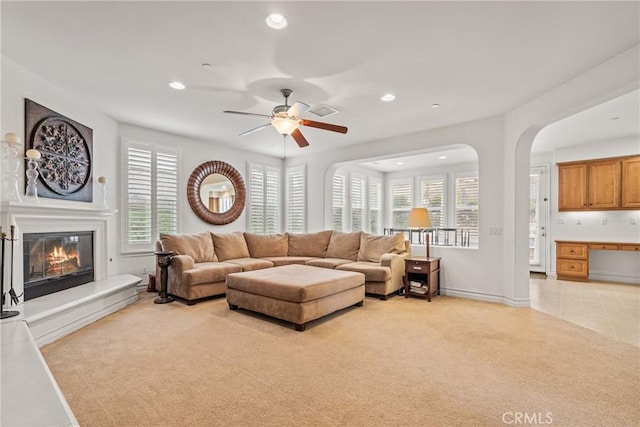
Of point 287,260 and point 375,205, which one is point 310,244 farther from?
point 375,205

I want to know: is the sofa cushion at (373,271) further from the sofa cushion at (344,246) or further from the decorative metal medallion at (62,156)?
the decorative metal medallion at (62,156)

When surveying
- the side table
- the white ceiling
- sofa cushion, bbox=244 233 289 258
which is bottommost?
the side table

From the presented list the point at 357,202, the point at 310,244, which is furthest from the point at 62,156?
the point at 357,202

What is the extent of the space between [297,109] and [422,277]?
3.30 metres

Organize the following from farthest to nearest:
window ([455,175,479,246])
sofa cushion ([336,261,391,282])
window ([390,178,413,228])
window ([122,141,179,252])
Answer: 1. window ([390,178,413,228])
2. window ([455,175,479,246])
3. window ([122,141,179,252])
4. sofa cushion ([336,261,391,282])

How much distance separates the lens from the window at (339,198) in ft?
24.6

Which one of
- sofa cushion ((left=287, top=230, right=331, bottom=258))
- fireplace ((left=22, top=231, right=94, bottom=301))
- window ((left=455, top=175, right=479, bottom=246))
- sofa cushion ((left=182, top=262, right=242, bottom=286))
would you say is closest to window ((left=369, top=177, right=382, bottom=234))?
window ((left=455, top=175, right=479, bottom=246))

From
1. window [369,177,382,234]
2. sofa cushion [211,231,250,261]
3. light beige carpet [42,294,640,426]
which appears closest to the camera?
light beige carpet [42,294,640,426]

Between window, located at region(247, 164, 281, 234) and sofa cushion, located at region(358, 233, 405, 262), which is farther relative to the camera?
window, located at region(247, 164, 281, 234)

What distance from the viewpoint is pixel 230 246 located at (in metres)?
5.57

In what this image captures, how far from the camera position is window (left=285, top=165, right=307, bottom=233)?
276 inches

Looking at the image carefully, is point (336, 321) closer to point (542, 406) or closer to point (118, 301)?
point (542, 406)

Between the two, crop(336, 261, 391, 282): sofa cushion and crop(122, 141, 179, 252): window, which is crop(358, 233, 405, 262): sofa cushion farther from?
crop(122, 141, 179, 252): window

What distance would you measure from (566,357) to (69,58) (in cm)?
513
